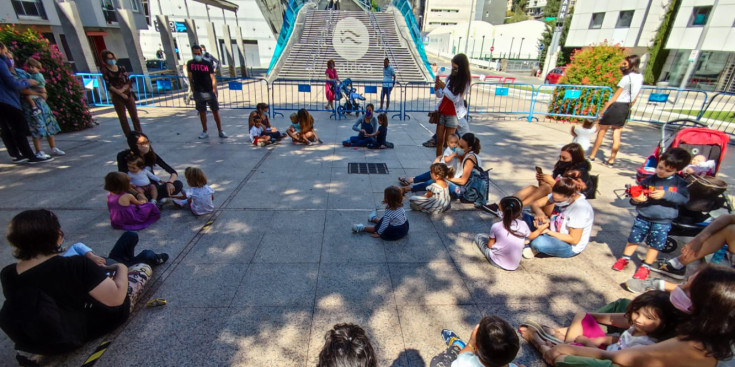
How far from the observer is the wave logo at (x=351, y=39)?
25.5 metres

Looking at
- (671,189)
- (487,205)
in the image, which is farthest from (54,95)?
(671,189)

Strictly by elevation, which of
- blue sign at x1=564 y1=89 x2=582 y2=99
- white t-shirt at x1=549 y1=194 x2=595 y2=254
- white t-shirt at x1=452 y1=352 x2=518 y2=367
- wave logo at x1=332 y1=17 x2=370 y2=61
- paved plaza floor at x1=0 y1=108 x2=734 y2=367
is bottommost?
paved plaza floor at x1=0 y1=108 x2=734 y2=367

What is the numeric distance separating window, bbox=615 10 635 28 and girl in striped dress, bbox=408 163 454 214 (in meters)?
34.5

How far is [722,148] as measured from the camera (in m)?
4.43

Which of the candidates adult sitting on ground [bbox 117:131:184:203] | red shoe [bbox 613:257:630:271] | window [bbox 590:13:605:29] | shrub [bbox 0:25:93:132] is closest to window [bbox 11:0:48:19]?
shrub [bbox 0:25:93:132]

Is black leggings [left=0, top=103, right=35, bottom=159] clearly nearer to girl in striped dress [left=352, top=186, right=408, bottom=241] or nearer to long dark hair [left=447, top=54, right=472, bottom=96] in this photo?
girl in striped dress [left=352, top=186, right=408, bottom=241]

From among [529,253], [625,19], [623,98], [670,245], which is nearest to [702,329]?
[529,253]

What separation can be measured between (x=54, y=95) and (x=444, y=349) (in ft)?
35.6

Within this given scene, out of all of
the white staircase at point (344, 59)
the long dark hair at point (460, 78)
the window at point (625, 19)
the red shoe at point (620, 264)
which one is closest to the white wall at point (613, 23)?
the window at point (625, 19)

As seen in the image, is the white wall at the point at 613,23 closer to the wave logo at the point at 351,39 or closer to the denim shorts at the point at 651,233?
the wave logo at the point at 351,39

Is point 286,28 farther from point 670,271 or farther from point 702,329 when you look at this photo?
point 702,329

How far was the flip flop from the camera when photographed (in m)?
2.68

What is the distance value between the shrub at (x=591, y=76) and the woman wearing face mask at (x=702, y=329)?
1088cm

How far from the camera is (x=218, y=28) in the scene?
36.6 m
